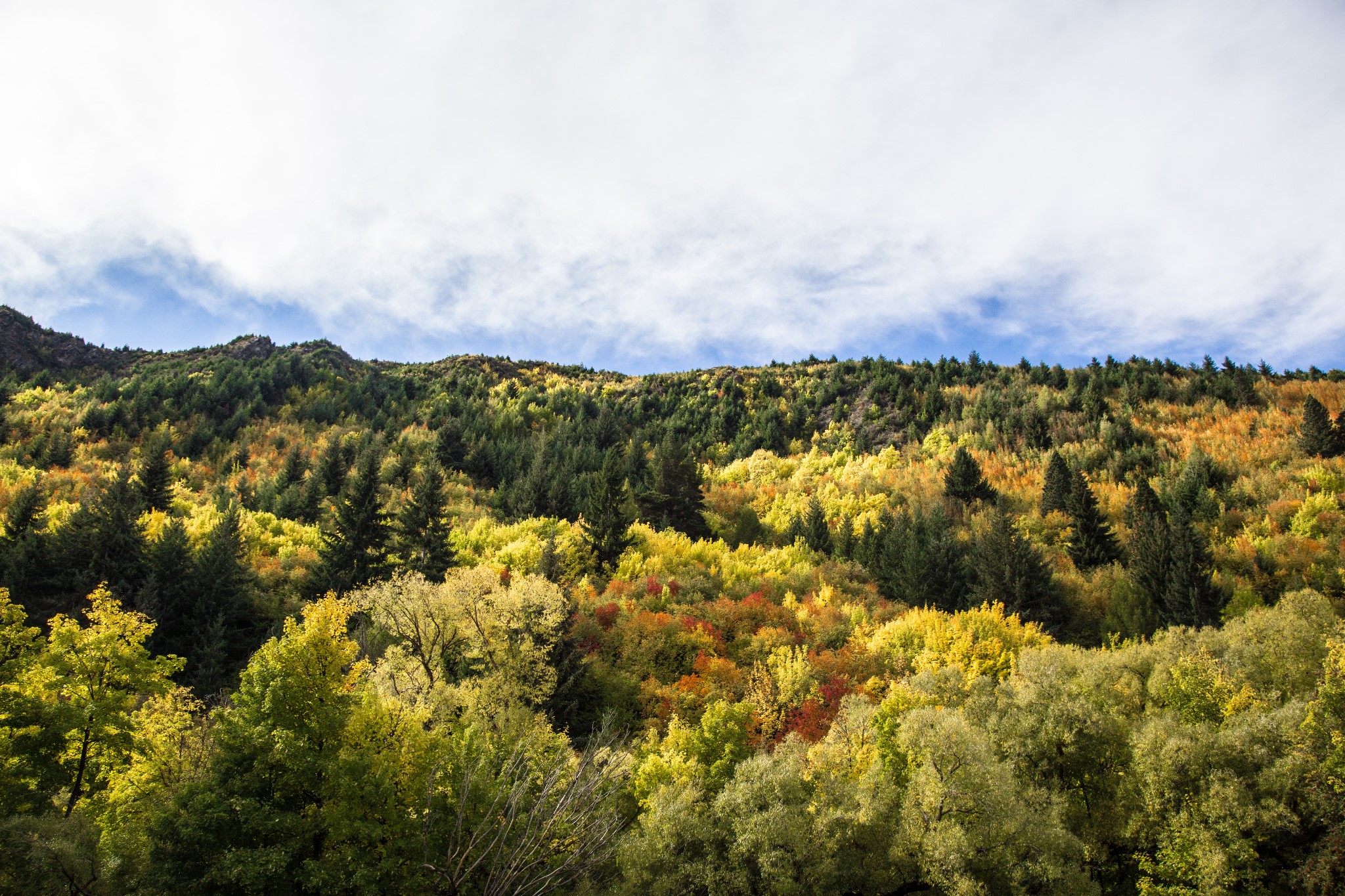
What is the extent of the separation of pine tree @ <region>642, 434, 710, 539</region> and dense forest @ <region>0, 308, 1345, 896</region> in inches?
14.9

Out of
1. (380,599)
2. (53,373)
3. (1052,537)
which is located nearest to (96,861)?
(380,599)

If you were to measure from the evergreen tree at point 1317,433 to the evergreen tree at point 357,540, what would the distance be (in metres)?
66.5

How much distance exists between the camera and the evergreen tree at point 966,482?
173ft

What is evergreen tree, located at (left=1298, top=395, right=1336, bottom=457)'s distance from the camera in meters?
41.8

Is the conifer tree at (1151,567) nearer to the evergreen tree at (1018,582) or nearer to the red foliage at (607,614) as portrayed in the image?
the evergreen tree at (1018,582)

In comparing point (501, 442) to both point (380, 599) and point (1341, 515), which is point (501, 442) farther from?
point (1341, 515)

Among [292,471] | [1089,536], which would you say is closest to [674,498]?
[1089,536]

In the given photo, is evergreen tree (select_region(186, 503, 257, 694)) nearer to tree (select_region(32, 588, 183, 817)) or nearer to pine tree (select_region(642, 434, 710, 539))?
tree (select_region(32, 588, 183, 817))

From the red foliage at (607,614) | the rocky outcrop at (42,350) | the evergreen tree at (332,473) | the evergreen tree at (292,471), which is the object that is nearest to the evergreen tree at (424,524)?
the evergreen tree at (332,473)

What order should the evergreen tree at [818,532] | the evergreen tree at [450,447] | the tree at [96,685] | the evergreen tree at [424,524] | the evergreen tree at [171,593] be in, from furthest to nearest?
the evergreen tree at [450,447]
the evergreen tree at [818,532]
the evergreen tree at [424,524]
the evergreen tree at [171,593]
the tree at [96,685]

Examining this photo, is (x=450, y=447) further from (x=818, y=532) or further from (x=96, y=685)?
(x=96, y=685)

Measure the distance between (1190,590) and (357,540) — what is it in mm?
49241

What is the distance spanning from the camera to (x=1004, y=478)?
182ft

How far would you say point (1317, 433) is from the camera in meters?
42.5
